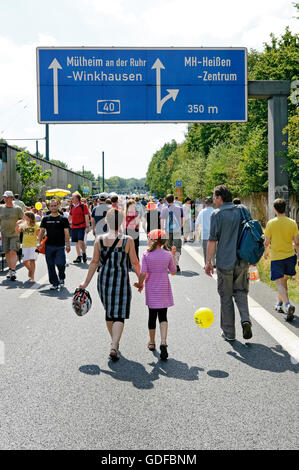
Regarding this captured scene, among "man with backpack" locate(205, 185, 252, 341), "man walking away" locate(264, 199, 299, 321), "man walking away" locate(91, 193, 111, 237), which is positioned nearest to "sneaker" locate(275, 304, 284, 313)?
"man walking away" locate(264, 199, 299, 321)

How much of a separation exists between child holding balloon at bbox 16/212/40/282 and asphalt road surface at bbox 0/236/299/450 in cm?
384

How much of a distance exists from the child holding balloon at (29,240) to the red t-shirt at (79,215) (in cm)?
249

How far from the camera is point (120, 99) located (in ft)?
48.3

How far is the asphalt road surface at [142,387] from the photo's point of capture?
149 inches

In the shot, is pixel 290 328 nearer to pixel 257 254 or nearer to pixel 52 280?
pixel 257 254

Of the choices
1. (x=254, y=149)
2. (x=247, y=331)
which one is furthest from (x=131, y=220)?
(x=254, y=149)

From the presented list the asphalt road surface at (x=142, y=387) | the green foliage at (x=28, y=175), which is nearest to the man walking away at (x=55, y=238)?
the asphalt road surface at (x=142, y=387)

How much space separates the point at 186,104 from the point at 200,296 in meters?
6.83

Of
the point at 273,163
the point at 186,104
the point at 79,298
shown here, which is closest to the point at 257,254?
the point at 79,298

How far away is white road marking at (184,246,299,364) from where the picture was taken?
6.13 metres

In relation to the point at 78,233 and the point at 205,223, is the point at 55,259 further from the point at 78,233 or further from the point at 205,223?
the point at 78,233

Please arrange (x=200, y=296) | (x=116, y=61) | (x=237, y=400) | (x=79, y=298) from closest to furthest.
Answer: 1. (x=237, y=400)
2. (x=79, y=298)
3. (x=200, y=296)
4. (x=116, y=61)

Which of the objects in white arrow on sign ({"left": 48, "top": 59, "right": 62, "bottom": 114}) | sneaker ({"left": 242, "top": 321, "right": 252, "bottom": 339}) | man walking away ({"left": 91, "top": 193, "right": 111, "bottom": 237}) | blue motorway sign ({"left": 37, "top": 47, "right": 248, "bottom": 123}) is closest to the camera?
sneaker ({"left": 242, "top": 321, "right": 252, "bottom": 339})

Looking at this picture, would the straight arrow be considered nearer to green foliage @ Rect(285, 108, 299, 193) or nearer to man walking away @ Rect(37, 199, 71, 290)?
green foliage @ Rect(285, 108, 299, 193)
